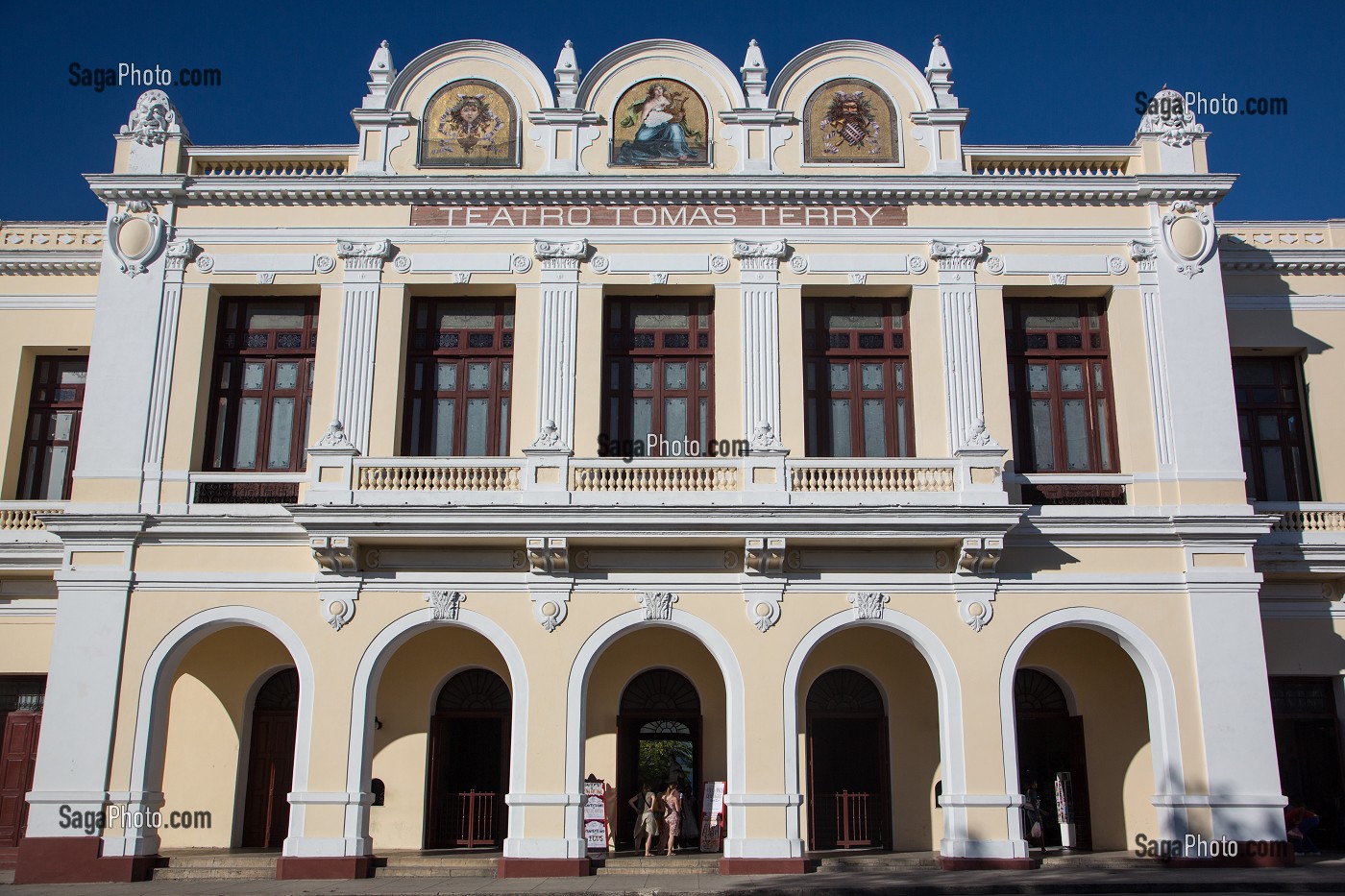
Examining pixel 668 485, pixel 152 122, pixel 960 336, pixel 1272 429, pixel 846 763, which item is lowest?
pixel 846 763

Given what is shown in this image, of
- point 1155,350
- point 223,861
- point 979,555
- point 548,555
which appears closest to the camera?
point 223,861

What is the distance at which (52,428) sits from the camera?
75.5 ft

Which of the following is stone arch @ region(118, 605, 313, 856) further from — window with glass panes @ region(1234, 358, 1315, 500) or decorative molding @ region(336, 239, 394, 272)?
window with glass panes @ region(1234, 358, 1315, 500)

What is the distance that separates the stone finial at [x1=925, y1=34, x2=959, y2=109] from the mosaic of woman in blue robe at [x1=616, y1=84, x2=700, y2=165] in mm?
4379

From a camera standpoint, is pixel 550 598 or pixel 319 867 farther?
pixel 550 598

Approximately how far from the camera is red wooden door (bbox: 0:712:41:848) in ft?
69.4

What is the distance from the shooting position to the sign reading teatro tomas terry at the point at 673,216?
2120cm

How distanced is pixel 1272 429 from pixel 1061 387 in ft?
15.4

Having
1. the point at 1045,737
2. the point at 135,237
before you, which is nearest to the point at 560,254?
the point at 135,237

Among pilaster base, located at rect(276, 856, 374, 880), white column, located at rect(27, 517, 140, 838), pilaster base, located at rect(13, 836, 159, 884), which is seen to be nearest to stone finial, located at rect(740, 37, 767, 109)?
white column, located at rect(27, 517, 140, 838)

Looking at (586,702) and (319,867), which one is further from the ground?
(586,702)

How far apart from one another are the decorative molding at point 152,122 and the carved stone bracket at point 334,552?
8.03m

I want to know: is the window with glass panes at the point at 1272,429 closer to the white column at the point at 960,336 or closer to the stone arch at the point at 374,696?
the white column at the point at 960,336

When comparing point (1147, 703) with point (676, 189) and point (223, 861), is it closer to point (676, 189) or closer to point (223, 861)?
point (676, 189)
